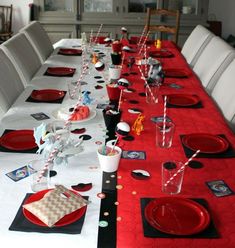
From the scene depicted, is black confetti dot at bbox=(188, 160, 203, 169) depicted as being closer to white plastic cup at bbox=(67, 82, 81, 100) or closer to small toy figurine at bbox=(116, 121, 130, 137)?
small toy figurine at bbox=(116, 121, 130, 137)

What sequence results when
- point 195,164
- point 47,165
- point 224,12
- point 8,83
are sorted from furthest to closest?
point 224,12 < point 8,83 < point 195,164 < point 47,165

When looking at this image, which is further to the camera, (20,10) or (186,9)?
(20,10)

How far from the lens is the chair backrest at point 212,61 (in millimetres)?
2560

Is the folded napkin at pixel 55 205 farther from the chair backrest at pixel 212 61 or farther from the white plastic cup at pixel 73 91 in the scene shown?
the chair backrest at pixel 212 61

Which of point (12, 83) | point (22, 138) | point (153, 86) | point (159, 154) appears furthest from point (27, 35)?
point (159, 154)

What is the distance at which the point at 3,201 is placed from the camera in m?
1.27

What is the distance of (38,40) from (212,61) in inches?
53.7

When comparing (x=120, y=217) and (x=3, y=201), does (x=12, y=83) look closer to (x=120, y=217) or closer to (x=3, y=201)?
(x=3, y=201)

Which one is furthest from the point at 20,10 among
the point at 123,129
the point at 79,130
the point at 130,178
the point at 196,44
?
the point at 130,178

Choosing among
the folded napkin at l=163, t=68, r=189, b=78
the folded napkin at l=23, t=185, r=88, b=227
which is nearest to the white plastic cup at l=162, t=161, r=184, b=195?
the folded napkin at l=23, t=185, r=88, b=227

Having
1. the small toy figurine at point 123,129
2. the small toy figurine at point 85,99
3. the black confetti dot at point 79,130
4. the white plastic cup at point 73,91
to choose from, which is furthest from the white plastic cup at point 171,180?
the white plastic cup at point 73,91

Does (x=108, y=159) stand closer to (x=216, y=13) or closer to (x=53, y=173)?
(x=53, y=173)

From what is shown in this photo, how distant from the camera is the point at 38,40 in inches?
126

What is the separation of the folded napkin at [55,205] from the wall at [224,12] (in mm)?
4654
